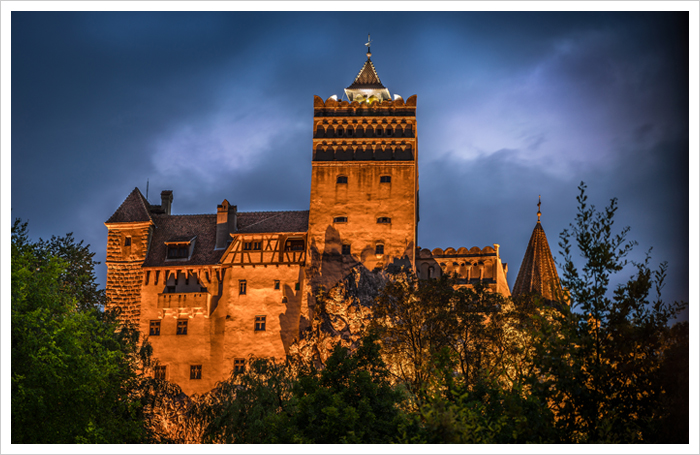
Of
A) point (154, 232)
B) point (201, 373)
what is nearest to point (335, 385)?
point (201, 373)

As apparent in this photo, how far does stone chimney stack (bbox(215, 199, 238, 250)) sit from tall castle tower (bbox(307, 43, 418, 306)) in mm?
4742

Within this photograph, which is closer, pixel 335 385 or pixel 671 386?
pixel 671 386

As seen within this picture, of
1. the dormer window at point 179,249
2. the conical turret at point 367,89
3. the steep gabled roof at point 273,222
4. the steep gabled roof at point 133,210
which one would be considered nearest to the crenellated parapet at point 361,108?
the conical turret at point 367,89

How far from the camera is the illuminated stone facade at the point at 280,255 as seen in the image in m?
41.5

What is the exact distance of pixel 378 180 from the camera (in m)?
43.5

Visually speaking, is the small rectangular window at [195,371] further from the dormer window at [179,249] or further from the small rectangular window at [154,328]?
the dormer window at [179,249]

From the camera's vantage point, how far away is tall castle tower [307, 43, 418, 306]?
42.3 m

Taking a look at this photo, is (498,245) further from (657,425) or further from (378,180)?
(657,425)

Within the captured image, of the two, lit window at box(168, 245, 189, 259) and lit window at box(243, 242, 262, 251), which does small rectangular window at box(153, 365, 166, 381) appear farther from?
lit window at box(243, 242, 262, 251)

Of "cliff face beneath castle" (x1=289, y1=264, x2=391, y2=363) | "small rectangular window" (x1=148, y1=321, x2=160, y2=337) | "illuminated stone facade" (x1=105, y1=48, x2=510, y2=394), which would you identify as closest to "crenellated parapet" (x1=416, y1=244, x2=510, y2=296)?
"illuminated stone facade" (x1=105, y1=48, x2=510, y2=394)

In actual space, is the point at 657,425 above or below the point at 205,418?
above

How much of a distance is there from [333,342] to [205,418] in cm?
1137

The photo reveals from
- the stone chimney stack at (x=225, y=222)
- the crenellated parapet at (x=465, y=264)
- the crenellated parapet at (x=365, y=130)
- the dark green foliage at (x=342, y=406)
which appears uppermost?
the crenellated parapet at (x=365, y=130)

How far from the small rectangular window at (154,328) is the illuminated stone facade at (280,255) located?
0.05 metres
